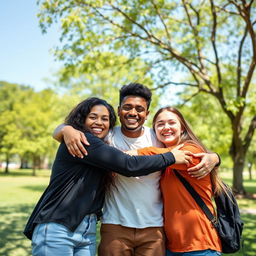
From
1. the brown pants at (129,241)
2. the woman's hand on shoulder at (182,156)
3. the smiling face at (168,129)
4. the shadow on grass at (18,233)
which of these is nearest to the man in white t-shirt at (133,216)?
the brown pants at (129,241)

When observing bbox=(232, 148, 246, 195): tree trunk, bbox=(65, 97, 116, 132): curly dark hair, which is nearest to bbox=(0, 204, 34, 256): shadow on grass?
bbox=(65, 97, 116, 132): curly dark hair

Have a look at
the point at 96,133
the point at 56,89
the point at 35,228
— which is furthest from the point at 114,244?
the point at 56,89

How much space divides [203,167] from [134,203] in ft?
2.25

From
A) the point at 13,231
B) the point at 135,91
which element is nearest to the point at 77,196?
the point at 135,91

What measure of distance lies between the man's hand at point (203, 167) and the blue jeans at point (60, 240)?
3.26 ft

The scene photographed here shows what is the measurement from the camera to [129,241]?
2.62 metres

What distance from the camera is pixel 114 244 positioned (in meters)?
2.58

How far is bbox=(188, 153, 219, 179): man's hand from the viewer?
2.51 m

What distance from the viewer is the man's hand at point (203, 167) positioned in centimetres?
251

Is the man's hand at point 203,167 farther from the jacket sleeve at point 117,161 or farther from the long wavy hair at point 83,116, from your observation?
the long wavy hair at point 83,116

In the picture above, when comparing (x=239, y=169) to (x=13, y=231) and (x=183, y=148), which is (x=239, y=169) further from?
(x=183, y=148)

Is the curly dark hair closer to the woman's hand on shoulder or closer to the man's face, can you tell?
the man's face

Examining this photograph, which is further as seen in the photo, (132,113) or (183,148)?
(132,113)

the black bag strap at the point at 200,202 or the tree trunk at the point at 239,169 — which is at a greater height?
the black bag strap at the point at 200,202
